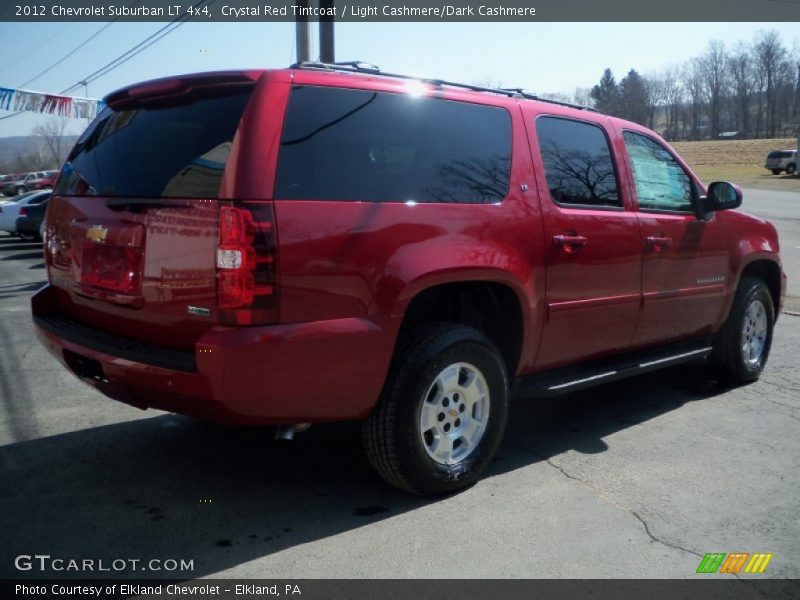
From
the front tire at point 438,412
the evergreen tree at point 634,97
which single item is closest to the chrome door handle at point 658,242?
the front tire at point 438,412

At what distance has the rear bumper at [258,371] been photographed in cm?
312

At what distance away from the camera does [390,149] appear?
370 centimetres

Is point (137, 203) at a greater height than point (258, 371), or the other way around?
point (137, 203)

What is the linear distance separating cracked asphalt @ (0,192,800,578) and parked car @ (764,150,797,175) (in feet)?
166

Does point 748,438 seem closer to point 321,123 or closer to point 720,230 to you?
point 720,230

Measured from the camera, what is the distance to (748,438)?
15.8 feet

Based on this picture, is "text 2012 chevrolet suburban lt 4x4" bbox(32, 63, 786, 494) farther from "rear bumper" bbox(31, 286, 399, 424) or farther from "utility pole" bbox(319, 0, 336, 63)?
"utility pole" bbox(319, 0, 336, 63)

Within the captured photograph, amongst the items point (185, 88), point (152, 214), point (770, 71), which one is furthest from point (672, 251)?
point (770, 71)

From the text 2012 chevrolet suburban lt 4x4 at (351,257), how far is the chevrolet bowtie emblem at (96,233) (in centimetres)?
1

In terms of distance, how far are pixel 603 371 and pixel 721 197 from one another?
167 cm

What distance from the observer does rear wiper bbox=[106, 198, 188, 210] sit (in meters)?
3.29

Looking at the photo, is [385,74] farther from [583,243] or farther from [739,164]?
[739,164]

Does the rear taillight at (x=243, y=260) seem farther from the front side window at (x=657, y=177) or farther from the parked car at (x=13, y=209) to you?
the parked car at (x=13, y=209)

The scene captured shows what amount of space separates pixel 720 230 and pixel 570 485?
8.31ft
